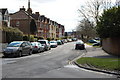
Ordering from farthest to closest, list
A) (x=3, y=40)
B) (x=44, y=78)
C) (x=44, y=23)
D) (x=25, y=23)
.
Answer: (x=44, y=23)
(x=25, y=23)
(x=3, y=40)
(x=44, y=78)

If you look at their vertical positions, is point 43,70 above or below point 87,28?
below

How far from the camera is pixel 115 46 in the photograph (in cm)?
2345

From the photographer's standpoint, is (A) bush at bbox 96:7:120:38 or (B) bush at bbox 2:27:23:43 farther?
(B) bush at bbox 2:27:23:43

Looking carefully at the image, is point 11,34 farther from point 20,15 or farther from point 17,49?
point 20,15

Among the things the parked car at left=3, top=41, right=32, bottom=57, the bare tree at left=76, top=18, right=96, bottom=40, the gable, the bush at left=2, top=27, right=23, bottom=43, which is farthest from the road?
the gable

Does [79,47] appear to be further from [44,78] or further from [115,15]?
[44,78]

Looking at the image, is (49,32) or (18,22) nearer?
(18,22)

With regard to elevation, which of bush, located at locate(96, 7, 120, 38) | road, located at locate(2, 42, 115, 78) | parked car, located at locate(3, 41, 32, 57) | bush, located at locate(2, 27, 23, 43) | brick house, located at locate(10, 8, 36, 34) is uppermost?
brick house, located at locate(10, 8, 36, 34)

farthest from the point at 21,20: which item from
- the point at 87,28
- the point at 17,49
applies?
the point at 17,49

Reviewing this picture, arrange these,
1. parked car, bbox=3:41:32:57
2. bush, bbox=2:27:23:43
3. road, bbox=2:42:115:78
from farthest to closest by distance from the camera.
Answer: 1. bush, bbox=2:27:23:43
2. parked car, bbox=3:41:32:57
3. road, bbox=2:42:115:78

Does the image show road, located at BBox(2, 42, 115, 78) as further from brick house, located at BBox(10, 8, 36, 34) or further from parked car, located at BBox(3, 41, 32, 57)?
brick house, located at BBox(10, 8, 36, 34)

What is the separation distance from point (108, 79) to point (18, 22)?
58692 mm

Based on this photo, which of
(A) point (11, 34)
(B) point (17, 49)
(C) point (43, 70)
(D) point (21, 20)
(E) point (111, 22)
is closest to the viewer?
(C) point (43, 70)

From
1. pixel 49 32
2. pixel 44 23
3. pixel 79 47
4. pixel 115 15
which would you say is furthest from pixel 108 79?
pixel 49 32
